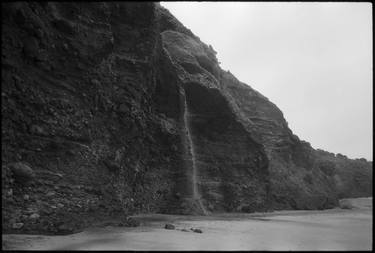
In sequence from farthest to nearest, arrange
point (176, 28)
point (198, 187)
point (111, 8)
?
point (176, 28), point (198, 187), point (111, 8)

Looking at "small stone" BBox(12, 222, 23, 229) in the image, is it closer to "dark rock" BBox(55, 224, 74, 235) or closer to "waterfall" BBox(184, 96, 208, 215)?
"dark rock" BBox(55, 224, 74, 235)

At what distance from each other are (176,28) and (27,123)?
3017cm

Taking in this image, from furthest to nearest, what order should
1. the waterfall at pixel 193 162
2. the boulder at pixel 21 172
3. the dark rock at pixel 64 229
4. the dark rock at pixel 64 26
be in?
1. the waterfall at pixel 193 162
2. the dark rock at pixel 64 26
3. the boulder at pixel 21 172
4. the dark rock at pixel 64 229

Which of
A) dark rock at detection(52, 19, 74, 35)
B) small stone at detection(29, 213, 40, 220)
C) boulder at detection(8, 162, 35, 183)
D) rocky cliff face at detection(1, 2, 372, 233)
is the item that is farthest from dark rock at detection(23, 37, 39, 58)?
small stone at detection(29, 213, 40, 220)

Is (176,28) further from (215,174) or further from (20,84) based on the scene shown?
(20,84)

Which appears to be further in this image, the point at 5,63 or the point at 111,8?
the point at 111,8

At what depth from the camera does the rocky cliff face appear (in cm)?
1730

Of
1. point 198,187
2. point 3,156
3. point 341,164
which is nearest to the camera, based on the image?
point 3,156

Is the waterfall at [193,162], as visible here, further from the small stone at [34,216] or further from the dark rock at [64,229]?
the small stone at [34,216]

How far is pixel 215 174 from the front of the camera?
37.3m

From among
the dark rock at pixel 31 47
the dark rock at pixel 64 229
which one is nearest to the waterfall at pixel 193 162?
the dark rock at pixel 64 229

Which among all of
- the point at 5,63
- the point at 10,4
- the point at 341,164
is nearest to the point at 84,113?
the point at 5,63

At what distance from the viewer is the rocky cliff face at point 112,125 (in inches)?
681

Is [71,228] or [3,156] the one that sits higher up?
[3,156]
